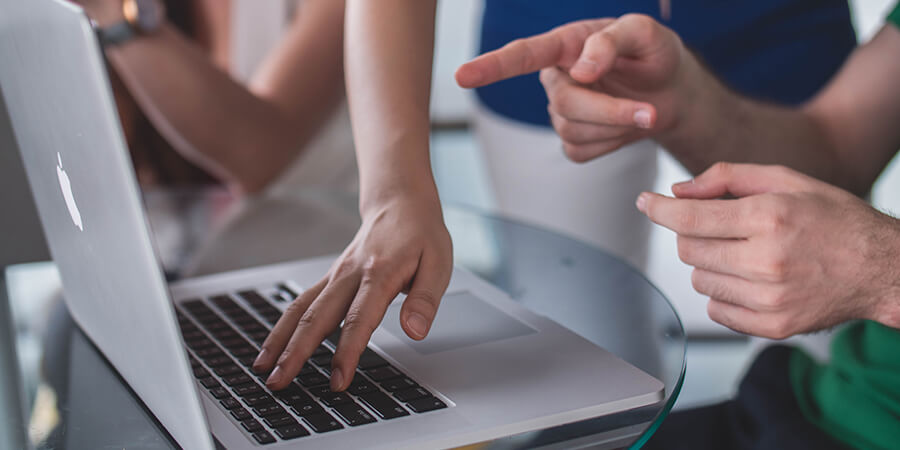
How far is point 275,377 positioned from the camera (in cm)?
60

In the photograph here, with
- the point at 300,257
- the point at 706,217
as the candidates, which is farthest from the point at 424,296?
the point at 300,257

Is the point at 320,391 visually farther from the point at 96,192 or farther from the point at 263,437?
the point at 96,192

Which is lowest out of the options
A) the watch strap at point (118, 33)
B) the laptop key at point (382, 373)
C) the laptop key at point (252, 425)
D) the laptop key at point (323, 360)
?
the laptop key at point (323, 360)

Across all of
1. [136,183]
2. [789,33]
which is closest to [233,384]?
[136,183]

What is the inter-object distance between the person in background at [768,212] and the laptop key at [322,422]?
12.5 inches

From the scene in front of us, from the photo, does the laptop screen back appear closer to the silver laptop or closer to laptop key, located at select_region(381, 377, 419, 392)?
the silver laptop

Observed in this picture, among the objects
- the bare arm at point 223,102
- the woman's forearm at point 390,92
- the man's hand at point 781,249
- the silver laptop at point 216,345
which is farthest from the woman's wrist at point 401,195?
the bare arm at point 223,102

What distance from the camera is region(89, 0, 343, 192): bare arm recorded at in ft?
4.70

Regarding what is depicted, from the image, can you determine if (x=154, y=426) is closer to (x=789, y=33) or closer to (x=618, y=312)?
(x=618, y=312)

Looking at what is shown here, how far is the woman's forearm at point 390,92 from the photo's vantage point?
0.81 meters

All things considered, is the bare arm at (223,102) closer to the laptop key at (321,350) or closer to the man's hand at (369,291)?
the man's hand at (369,291)

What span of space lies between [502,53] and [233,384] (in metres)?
0.39

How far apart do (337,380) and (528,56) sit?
39 cm

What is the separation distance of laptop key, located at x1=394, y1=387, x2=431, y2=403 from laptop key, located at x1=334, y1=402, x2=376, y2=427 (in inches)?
A: 1.2
